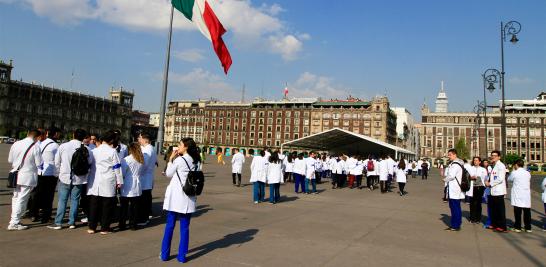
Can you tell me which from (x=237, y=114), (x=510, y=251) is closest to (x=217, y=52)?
(x=510, y=251)

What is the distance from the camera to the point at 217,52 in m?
13.3

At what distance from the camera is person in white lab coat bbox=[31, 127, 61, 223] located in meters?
7.37

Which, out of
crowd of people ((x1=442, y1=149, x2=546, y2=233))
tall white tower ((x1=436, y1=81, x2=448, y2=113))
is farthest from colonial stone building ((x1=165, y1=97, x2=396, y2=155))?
crowd of people ((x1=442, y1=149, x2=546, y2=233))

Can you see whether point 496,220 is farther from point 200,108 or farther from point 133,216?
point 200,108

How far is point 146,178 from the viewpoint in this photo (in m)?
8.02

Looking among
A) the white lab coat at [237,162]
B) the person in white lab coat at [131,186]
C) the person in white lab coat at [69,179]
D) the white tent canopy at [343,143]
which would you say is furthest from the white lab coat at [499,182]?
the white tent canopy at [343,143]

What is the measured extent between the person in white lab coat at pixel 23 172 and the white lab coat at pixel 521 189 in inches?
382

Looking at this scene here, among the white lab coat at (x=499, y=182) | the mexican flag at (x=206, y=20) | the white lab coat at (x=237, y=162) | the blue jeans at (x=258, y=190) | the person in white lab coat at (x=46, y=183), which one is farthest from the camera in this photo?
the white lab coat at (x=237, y=162)

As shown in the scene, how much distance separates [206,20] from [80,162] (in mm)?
7896

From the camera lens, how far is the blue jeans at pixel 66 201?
6.88 m

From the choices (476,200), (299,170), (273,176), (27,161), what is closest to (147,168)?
(27,161)

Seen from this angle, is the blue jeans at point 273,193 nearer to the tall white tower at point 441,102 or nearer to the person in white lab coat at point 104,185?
the person in white lab coat at point 104,185

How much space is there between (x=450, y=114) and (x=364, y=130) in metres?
26.0

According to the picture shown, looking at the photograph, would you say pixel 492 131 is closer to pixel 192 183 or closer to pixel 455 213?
pixel 455 213
